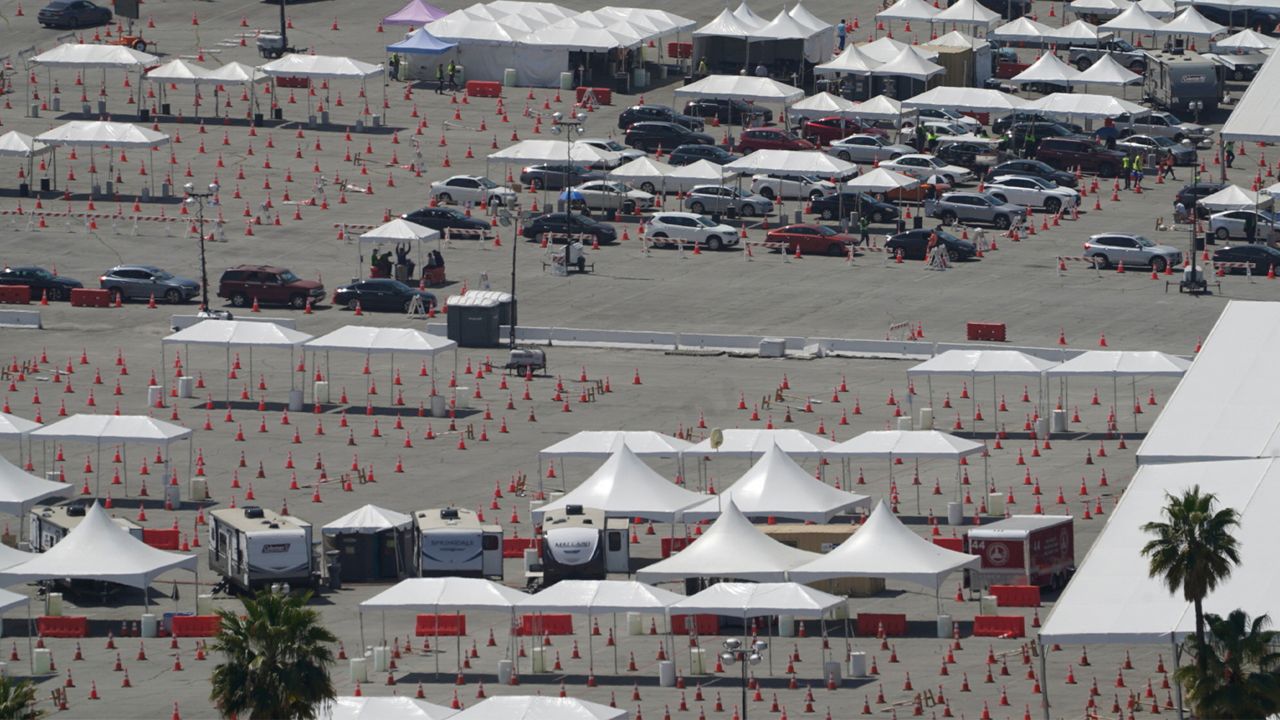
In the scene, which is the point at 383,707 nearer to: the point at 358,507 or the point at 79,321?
the point at 358,507

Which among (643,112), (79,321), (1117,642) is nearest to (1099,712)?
(1117,642)

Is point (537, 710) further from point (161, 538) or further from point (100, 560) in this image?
point (161, 538)

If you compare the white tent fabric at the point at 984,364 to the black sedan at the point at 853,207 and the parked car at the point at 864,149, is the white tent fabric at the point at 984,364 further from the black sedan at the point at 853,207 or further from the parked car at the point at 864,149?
the parked car at the point at 864,149

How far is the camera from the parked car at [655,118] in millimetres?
107250

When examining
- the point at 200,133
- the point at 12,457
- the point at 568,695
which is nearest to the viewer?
the point at 568,695

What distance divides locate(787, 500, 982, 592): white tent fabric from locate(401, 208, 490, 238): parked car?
1516 inches

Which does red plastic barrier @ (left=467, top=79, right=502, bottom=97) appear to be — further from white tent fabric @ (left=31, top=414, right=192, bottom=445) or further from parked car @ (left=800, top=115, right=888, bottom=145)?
white tent fabric @ (left=31, top=414, right=192, bottom=445)

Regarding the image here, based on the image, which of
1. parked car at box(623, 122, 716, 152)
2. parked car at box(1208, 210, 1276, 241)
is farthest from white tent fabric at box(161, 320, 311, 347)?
parked car at box(1208, 210, 1276, 241)

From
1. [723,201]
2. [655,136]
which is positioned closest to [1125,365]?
[723,201]

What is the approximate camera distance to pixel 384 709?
46.9 meters

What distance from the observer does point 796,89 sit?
10912cm

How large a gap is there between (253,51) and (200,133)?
11.9 meters

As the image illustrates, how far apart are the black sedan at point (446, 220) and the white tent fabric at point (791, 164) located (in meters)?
8.71

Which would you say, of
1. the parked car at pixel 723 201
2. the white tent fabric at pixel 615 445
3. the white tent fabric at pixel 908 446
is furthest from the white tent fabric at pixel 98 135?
the white tent fabric at pixel 908 446
